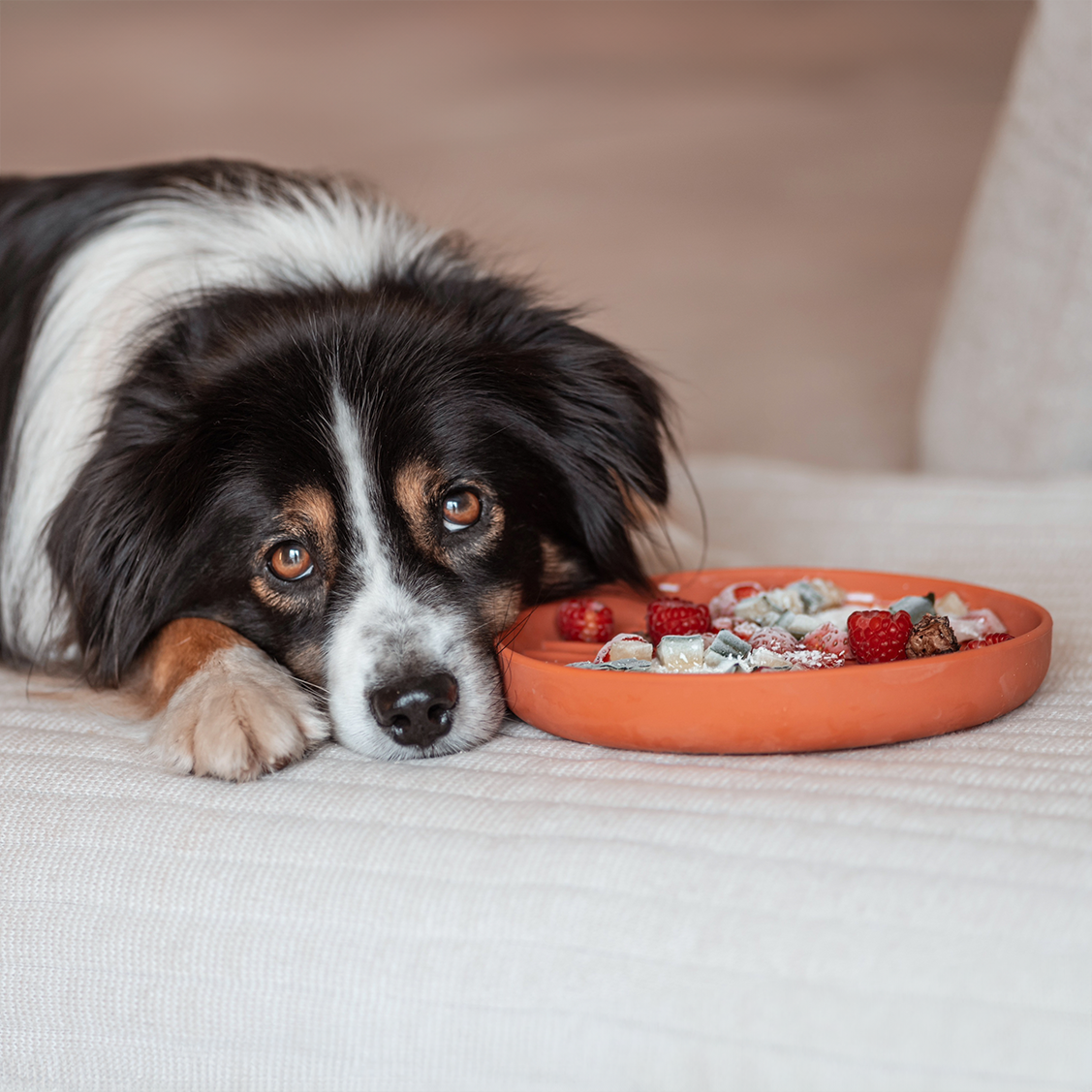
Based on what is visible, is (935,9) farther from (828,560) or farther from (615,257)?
(828,560)

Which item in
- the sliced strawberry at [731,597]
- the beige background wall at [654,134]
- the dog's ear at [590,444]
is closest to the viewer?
the sliced strawberry at [731,597]

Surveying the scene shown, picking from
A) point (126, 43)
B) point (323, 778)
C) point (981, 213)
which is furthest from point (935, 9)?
point (323, 778)

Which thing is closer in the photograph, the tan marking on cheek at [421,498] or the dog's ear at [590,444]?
the tan marking on cheek at [421,498]

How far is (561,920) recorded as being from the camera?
1.36m

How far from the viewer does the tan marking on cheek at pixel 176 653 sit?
6.67 feet

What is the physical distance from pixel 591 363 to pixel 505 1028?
136cm

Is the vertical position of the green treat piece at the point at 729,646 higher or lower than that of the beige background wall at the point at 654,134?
lower

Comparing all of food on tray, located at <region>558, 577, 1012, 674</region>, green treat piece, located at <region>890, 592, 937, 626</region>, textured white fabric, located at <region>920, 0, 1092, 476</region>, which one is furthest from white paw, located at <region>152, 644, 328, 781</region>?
textured white fabric, located at <region>920, 0, 1092, 476</region>

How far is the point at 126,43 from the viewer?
844 cm

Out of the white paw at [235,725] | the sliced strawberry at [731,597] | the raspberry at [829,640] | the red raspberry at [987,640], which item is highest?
the red raspberry at [987,640]

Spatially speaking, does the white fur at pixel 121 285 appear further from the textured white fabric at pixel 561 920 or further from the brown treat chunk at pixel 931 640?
the brown treat chunk at pixel 931 640

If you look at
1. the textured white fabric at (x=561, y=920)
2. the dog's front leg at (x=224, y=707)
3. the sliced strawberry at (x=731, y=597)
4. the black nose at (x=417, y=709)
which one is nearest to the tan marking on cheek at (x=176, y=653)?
the dog's front leg at (x=224, y=707)

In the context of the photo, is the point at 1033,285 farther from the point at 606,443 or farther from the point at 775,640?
the point at 775,640

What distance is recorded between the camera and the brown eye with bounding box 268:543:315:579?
2.04 meters
